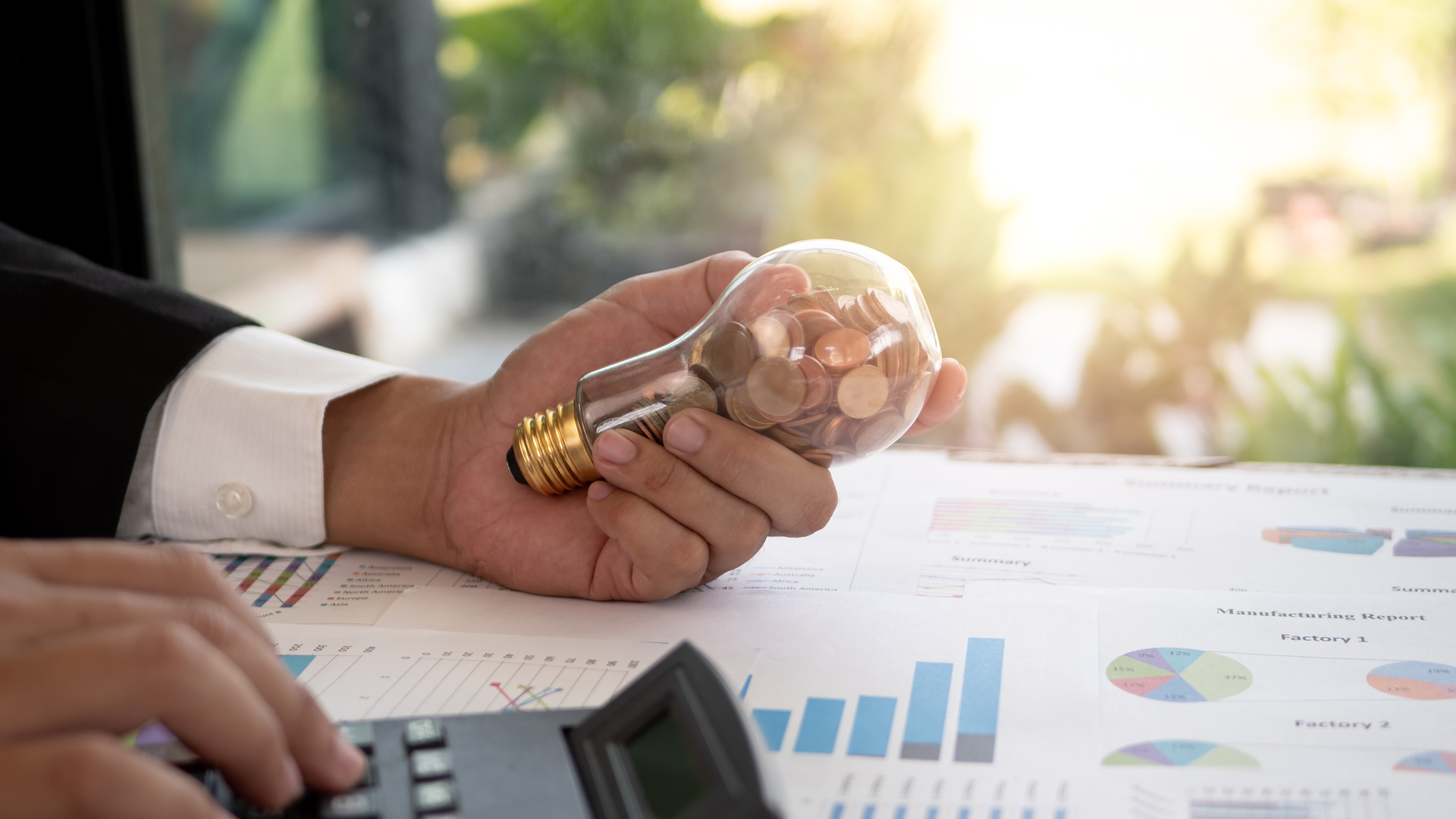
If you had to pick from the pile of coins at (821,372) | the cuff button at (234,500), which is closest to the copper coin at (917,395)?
the pile of coins at (821,372)

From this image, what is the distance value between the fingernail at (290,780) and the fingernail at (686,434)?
0.83 feet

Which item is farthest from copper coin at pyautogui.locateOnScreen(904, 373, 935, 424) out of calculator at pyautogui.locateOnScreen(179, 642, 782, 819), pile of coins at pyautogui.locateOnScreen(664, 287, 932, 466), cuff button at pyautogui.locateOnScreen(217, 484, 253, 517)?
cuff button at pyautogui.locateOnScreen(217, 484, 253, 517)

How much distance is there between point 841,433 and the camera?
61cm

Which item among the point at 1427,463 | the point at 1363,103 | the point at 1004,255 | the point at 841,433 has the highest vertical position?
the point at 1363,103

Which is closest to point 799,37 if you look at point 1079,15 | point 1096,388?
point 1079,15

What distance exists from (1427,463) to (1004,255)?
572 millimetres

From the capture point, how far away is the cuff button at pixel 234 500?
0.72 metres

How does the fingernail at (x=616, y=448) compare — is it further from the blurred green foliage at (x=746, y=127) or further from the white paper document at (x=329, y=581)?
the blurred green foliage at (x=746, y=127)

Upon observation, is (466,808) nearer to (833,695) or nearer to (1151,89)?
(833,695)

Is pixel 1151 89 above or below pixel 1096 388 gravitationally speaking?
above

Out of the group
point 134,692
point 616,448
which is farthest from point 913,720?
point 134,692

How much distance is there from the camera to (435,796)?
0.43m

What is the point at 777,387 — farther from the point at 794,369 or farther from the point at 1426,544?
the point at 1426,544

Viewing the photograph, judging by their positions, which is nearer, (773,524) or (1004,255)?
(773,524)
